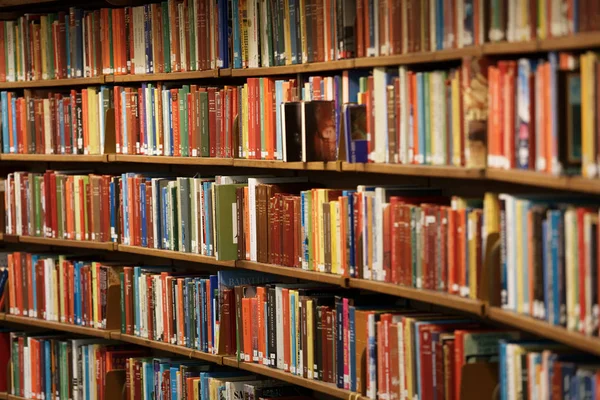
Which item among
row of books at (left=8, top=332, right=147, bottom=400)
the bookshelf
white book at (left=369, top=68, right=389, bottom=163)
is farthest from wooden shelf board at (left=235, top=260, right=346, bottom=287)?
row of books at (left=8, top=332, right=147, bottom=400)

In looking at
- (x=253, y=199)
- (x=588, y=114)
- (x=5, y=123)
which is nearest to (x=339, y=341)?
(x=253, y=199)

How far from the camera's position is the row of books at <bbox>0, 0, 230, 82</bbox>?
4848 mm

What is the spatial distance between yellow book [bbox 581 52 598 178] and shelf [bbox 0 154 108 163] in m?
2.84

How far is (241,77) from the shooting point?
507 centimetres

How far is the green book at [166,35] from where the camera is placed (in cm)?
503

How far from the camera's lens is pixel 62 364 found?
5.77 meters

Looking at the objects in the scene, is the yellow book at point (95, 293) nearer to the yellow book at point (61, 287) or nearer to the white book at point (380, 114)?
the yellow book at point (61, 287)

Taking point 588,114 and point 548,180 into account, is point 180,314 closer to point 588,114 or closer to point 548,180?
point 548,180

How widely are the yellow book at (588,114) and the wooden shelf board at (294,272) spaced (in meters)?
1.35

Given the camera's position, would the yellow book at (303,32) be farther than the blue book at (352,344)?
Yes

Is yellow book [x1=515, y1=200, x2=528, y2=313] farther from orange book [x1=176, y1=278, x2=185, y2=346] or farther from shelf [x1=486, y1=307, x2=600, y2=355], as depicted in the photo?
orange book [x1=176, y1=278, x2=185, y2=346]

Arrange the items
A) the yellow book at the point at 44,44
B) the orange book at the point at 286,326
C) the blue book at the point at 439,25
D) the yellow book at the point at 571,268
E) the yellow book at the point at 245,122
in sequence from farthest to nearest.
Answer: the yellow book at the point at 44,44 → the yellow book at the point at 245,122 → the orange book at the point at 286,326 → the blue book at the point at 439,25 → the yellow book at the point at 571,268

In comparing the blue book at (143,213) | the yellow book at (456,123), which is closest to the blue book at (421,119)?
the yellow book at (456,123)

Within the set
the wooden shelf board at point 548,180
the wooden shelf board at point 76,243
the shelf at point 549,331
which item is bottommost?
the shelf at point 549,331
